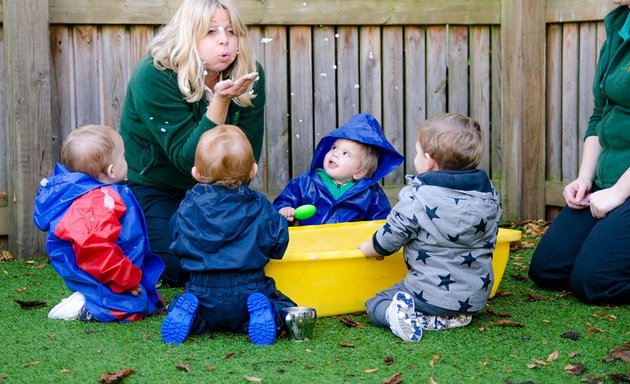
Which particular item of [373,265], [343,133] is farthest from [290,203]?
[373,265]

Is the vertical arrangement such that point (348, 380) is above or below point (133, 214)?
below

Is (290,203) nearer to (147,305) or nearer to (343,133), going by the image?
(343,133)

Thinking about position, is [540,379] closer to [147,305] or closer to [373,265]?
[373,265]

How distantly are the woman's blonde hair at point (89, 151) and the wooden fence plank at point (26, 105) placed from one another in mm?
1367

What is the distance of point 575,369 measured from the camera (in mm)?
3336

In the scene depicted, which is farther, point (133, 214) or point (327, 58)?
point (327, 58)

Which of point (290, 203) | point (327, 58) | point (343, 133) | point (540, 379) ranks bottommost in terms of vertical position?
point (540, 379)

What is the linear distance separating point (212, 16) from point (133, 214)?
101cm

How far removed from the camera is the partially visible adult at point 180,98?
4.44m

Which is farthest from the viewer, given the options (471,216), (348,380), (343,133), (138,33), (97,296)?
(138,33)

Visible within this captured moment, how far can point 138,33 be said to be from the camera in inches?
221

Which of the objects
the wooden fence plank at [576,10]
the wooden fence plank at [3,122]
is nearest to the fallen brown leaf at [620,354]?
the wooden fence plank at [576,10]

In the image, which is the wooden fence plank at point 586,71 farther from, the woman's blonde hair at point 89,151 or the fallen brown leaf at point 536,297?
the woman's blonde hair at point 89,151

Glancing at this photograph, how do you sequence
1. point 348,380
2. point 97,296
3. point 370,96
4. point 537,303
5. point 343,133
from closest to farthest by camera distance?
point 348,380
point 97,296
point 537,303
point 343,133
point 370,96
